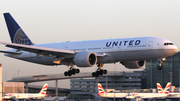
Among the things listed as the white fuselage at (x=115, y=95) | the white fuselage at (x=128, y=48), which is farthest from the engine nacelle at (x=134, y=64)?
the white fuselage at (x=115, y=95)

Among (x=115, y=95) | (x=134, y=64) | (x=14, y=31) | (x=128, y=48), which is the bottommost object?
(x=115, y=95)

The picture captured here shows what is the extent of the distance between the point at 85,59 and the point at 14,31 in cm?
2185

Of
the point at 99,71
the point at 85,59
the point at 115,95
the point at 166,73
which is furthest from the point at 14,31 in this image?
the point at 166,73

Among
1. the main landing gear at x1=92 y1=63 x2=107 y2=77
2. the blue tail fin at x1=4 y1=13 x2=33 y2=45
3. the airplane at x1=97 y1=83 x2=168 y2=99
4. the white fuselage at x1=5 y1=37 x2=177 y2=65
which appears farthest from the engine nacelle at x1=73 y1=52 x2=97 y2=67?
the airplane at x1=97 y1=83 x2=168 y2=99

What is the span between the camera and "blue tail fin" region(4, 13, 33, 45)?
63056 mm

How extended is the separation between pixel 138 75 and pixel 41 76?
1848 inches

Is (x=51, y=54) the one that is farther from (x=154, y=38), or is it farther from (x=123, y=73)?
(x=123, y=73)

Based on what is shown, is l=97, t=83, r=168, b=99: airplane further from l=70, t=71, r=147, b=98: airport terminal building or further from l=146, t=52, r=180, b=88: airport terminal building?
l=70, t=71, r=147, b=98: airport terminal building

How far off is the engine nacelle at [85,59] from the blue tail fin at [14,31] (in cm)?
1759

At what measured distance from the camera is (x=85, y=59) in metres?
47.9

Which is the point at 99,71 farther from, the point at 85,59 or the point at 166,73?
the point at 166,73

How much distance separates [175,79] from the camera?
405ft

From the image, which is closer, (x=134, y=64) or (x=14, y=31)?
(x=134, y=64)

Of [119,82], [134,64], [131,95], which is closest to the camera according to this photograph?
[134,64]
